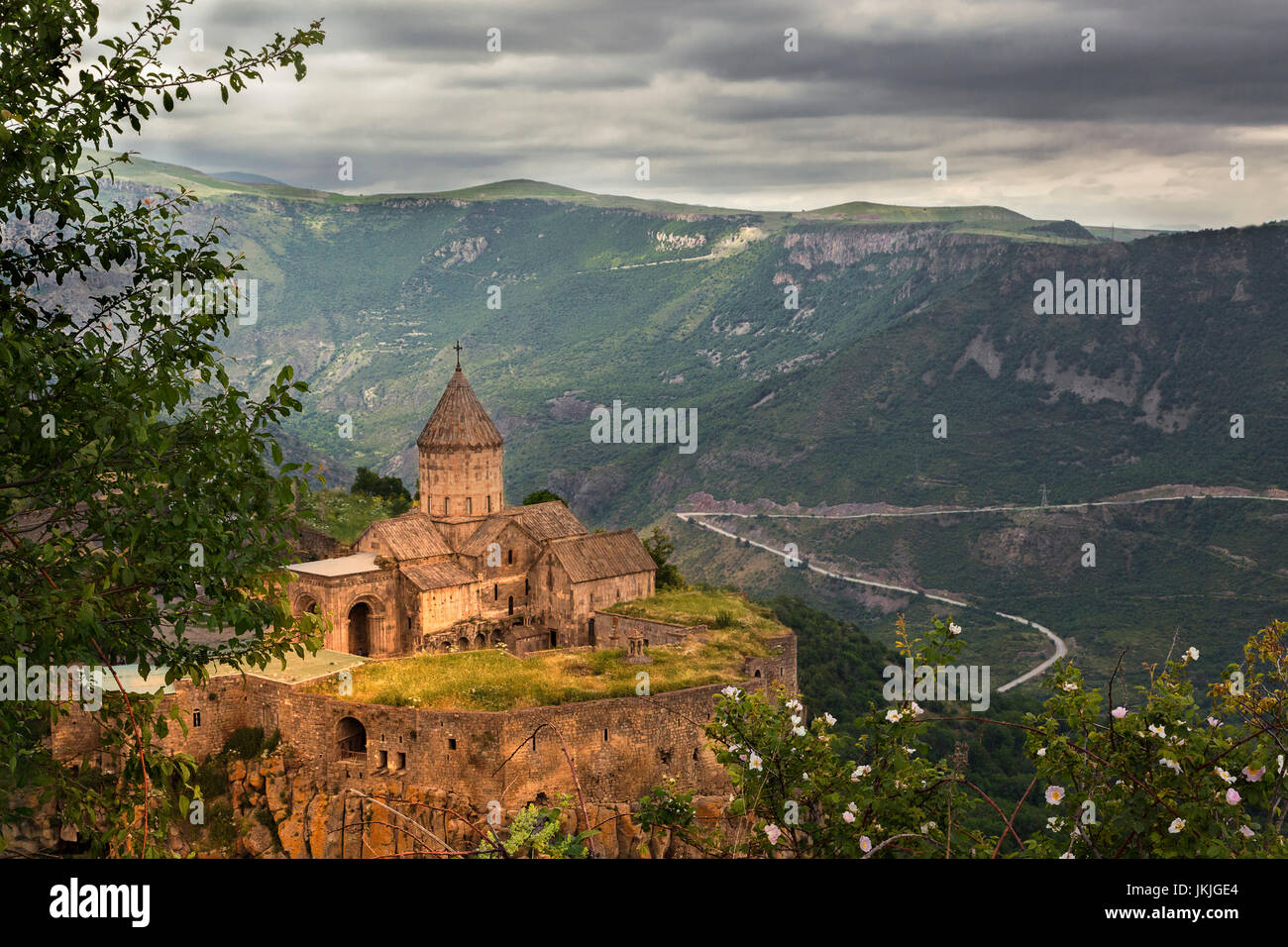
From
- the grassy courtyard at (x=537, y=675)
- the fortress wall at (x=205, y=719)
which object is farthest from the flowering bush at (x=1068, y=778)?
the fortress wall at (x=205, y=719)

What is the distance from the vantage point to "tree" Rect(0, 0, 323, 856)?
10.3 m

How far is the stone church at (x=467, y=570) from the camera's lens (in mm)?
37750

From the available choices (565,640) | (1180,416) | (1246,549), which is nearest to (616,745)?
(565,640)

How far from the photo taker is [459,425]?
4197cm

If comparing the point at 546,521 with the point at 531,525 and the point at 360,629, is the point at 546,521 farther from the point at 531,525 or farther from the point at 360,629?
the point at 360,629

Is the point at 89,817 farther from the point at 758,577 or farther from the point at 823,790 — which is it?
the point at 758,577

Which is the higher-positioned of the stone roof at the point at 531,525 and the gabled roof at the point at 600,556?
the stone roof at the point at 531,525

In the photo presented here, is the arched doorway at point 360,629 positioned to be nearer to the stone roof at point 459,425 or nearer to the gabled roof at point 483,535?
the gabled roof at point 483,535

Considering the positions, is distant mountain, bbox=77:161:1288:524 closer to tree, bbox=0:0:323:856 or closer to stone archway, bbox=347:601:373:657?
stone archway, bbox=347:601:373:657

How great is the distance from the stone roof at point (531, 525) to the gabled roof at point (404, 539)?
103 centimetres

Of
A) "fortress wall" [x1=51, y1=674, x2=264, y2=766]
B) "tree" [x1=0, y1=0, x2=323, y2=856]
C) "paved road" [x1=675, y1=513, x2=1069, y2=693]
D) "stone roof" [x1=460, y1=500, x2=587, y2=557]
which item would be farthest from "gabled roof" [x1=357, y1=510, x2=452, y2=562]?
"paved road" [x1=675, y1=513, x2=1069, y2=693]

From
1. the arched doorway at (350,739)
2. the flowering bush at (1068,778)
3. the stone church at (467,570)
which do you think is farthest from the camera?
the stone church at (467,570)
